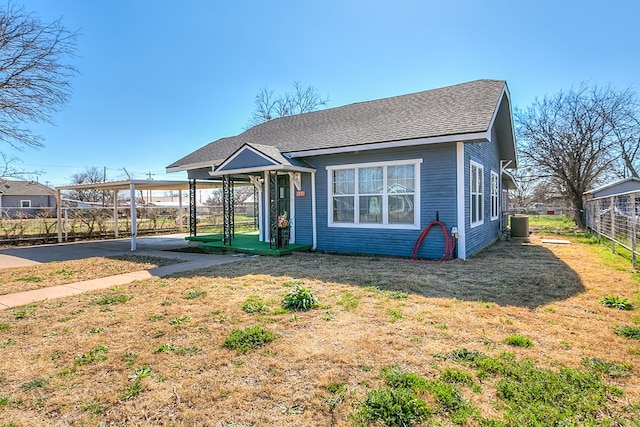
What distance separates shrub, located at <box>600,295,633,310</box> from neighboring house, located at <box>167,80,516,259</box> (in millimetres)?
3540

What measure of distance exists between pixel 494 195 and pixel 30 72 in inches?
633

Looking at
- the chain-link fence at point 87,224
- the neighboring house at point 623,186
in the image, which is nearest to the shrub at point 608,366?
the neighboring house at point 623,186

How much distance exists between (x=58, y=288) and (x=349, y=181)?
680 centimetres

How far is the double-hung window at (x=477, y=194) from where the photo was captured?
9.46m

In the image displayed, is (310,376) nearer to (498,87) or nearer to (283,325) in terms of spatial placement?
(283,325)

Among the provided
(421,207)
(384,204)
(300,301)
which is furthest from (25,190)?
(300,301)

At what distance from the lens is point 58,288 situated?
243 inches

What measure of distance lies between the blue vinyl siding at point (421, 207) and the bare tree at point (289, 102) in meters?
22.5

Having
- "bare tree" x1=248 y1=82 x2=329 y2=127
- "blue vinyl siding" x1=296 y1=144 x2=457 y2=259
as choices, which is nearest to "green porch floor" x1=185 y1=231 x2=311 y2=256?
"blue vinyl siding" x1=296 y1=144 x2=457 y2=259

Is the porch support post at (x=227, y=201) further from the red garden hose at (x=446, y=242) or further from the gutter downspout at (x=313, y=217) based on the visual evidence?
the red garden hose at (x=446, y=242)

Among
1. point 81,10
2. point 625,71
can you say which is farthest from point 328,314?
point 625,71

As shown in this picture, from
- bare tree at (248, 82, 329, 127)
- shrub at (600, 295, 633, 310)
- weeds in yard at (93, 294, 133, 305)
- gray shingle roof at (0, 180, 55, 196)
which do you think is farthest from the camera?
gray shingle roof at (0, 180, 55, 196)

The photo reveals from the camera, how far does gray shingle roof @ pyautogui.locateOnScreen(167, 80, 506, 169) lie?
8242mm

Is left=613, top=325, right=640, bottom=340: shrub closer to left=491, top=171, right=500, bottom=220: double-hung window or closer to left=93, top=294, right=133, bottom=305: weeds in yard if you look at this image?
left=93, top=294, right=133, bottom=305: weeds in yard
